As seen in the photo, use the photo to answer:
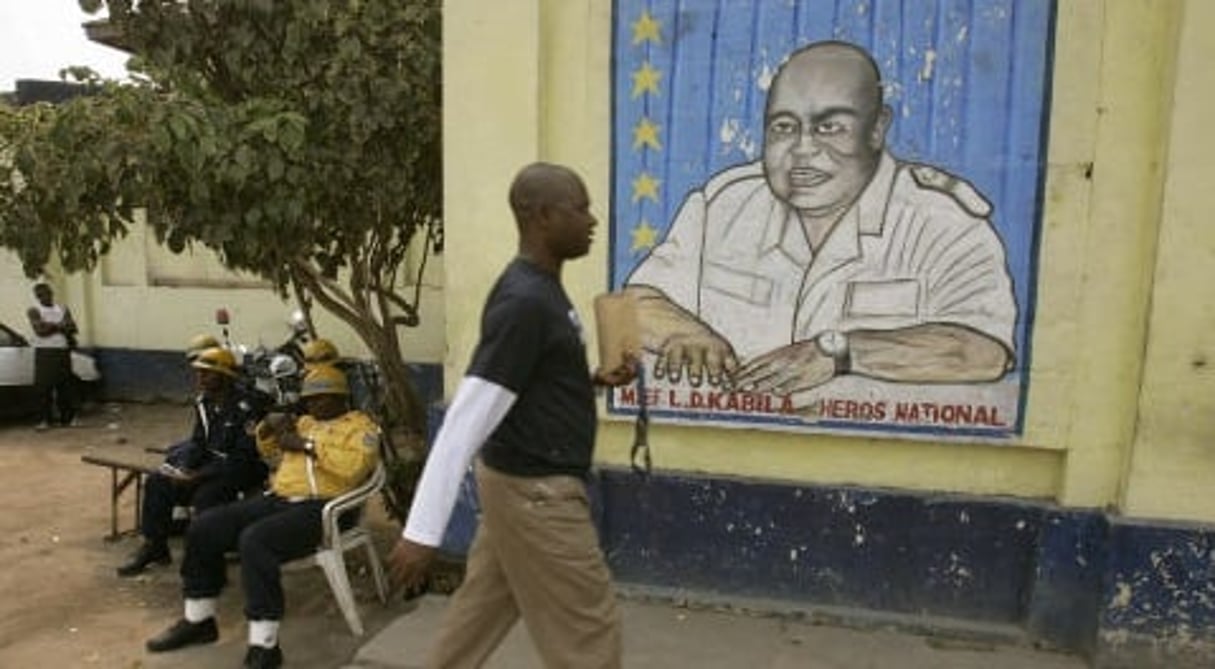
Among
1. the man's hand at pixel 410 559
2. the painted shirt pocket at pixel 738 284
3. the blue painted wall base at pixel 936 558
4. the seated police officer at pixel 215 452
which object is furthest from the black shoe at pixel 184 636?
the painted shirt pocket at pixel 738 284

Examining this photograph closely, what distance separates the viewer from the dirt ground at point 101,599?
398cm

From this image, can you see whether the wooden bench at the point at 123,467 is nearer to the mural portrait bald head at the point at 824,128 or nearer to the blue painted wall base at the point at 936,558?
the blue painted wall base at the point at 936,558

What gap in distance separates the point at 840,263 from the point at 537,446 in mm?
1821

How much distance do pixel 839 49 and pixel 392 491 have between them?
292 centimetres

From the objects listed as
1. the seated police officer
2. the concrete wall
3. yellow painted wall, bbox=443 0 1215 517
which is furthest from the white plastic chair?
the concrete wall

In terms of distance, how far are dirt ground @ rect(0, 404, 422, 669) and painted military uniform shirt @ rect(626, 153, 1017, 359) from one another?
2015 millimetres

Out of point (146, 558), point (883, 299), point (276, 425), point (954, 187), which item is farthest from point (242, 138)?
point (954, 187)

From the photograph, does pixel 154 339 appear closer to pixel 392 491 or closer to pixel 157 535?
pixel 157 535

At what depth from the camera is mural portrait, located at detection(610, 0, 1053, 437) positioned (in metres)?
3.65

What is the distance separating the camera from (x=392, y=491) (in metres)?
4.81

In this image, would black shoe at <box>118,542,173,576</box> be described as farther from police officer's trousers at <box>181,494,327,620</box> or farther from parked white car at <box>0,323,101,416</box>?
parked white car at <box>0,323,101,416</box>

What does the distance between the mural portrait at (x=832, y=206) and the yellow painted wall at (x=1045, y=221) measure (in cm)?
9

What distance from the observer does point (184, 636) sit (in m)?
4.01

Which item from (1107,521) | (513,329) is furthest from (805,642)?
(513,329)
